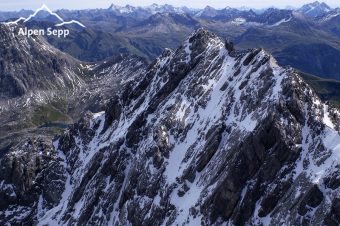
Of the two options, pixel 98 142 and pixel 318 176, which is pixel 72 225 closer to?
pixel 98 142

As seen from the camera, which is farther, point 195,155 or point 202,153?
point 195,155

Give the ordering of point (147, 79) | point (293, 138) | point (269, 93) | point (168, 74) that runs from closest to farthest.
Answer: point (293, 138)
point (269, 93)
point (168, 74)
point (147, 79)

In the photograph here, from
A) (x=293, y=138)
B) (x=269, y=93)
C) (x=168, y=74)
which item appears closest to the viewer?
(x=293, y=138)

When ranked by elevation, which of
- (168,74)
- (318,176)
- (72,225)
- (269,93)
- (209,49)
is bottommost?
(72,225)

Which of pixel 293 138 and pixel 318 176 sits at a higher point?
pixel 293 138

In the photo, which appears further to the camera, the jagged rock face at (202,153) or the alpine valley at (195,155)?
the alpine valley at (195,155)

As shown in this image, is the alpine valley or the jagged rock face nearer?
the jagged rock face

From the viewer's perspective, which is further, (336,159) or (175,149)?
(175,149)

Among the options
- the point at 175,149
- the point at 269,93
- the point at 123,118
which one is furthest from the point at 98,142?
the point at 269,93
